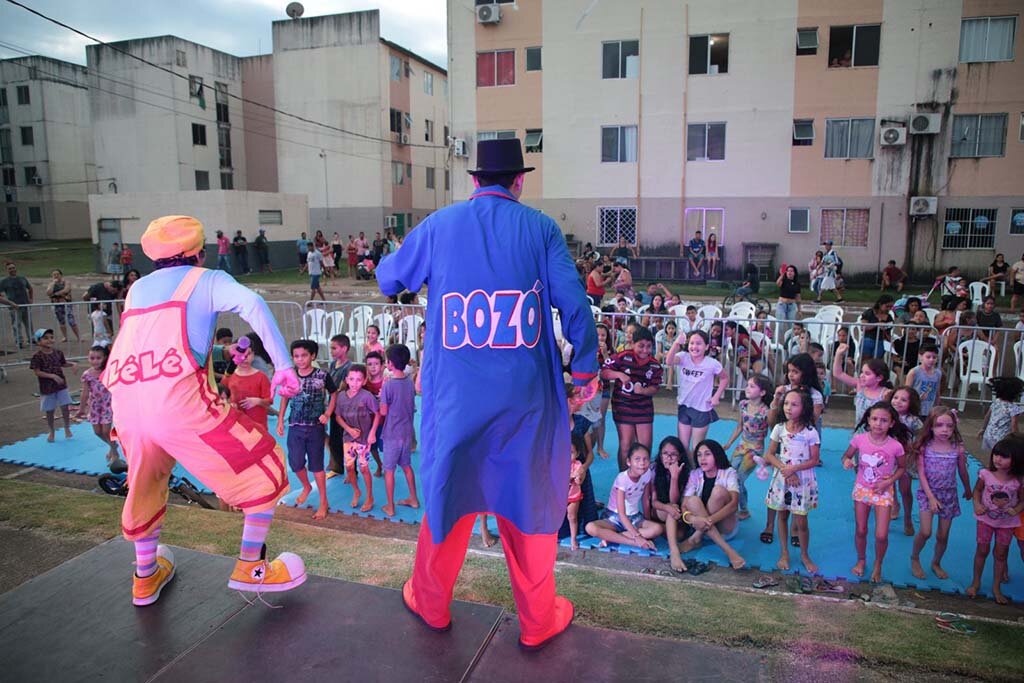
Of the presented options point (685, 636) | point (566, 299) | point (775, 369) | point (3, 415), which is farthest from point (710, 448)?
point (3, 415)

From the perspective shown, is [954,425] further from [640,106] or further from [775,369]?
[640,106]

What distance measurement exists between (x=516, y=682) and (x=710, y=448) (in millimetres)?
3603

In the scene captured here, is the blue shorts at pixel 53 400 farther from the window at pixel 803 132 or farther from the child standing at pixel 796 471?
the window at pixel 803 132

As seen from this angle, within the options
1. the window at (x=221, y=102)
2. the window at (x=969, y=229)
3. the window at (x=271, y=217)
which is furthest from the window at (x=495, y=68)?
the window at (x=221, y=102)

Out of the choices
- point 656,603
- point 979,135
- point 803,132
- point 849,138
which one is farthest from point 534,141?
point 656,603

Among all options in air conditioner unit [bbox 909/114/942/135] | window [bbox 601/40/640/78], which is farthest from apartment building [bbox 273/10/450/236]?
air conditioner unit [bbox 909/114/942/135]

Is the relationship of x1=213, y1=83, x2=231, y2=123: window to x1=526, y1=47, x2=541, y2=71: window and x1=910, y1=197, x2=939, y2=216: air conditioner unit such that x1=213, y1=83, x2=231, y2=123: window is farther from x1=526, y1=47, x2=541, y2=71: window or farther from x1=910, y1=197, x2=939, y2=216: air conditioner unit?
x1=910, y1=197, x2=939, y2=216: air conditioner unit

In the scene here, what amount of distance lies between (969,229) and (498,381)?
2397 cm

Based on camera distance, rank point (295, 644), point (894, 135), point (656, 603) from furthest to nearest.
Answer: point (894, 135), point (656, 603), point (295, 644)

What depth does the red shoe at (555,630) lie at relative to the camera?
9.73 feet

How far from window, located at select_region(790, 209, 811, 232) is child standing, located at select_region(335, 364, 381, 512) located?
19.4 meters

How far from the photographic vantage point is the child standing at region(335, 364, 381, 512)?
6969 mm

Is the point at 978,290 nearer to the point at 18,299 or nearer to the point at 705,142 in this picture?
the point at 705,142

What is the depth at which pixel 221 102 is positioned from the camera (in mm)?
35156
